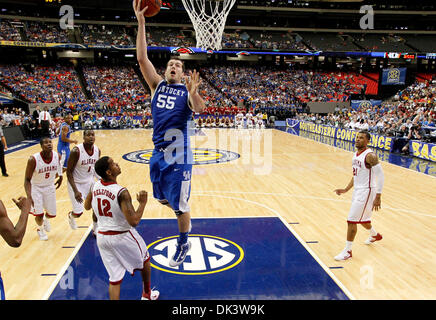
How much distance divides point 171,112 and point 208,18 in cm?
1119

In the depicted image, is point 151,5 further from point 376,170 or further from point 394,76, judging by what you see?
point 394,76

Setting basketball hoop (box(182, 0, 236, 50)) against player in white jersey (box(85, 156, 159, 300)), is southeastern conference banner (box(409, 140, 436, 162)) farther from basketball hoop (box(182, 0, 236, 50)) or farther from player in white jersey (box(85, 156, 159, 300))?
player in white jersey (box(85, 156, 159, 300))

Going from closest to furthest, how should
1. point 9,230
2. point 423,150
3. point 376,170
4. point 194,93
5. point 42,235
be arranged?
point 9,230, point 194,93, point 376,170, point 42,235, point 423,150

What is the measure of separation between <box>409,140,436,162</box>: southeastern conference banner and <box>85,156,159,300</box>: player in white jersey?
40.9 ft

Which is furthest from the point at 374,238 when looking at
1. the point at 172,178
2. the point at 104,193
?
the point at 104,193

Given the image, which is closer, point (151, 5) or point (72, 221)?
point (151, 5)

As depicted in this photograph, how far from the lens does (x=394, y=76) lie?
35312 millimetres

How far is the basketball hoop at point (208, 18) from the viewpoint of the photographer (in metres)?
11.3

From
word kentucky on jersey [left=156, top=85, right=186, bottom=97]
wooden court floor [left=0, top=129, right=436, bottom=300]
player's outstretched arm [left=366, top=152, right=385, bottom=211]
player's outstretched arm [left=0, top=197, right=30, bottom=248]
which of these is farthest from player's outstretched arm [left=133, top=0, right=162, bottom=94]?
player's outstretched arm [left=366, top=152, right=385, bottom=211]

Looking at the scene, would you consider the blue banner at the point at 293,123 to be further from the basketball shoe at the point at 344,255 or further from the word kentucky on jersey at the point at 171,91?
the word kentucky on jersey at the point at 171,91

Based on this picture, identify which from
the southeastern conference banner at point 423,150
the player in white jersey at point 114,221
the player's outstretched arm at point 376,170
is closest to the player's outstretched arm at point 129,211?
the player in white jersey at point 114,221

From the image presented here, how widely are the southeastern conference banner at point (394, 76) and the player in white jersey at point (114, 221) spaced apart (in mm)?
40049

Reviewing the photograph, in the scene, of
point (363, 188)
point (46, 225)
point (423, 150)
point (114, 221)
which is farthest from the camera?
point (423, 150)
